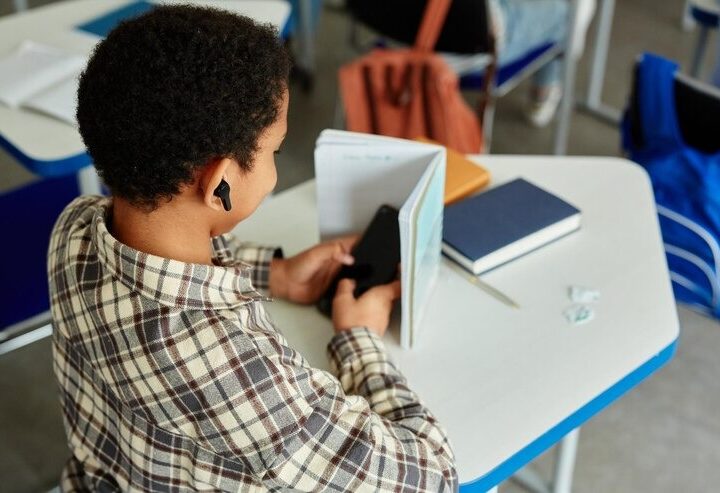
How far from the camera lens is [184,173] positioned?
29.3 inches

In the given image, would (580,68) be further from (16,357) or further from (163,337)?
(163,337)

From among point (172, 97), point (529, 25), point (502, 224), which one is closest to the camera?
point (172, 97)

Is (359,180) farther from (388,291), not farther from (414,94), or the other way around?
(414,94)

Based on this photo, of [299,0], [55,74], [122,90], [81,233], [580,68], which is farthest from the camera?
[580,68]

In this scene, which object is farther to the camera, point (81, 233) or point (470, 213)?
point (470, 213)

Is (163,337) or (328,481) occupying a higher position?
(163,337)

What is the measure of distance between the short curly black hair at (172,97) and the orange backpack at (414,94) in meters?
1.30

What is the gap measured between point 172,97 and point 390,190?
514 millimetres

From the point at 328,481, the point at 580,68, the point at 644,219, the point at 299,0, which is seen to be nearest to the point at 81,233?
the point at 328,481

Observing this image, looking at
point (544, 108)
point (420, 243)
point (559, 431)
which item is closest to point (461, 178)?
point (420, 243)

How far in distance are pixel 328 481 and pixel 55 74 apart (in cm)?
121

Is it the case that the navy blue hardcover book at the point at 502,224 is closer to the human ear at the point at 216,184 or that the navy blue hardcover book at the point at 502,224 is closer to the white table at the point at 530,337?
the white table at the point at 530,337

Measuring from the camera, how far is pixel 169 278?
0.77m

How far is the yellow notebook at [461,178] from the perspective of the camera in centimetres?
132
